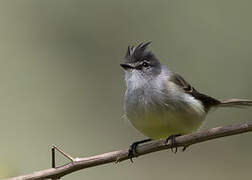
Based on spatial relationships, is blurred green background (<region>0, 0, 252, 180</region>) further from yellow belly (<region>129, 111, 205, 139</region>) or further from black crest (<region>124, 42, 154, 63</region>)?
black crest (<region>124, 42, 154, 63</region>)

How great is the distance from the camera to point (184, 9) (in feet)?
29.3

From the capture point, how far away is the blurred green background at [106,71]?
7.16 meters

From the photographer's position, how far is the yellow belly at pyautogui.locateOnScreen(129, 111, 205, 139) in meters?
4.98

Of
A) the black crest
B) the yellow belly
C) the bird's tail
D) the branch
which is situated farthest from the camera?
the bird's tail

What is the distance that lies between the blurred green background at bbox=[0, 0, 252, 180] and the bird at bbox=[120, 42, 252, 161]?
177 cm

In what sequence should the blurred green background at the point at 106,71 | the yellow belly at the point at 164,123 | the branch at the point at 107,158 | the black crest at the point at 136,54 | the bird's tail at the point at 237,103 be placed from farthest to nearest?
the blurred green background at the point at 106,71 < the bird's tail at the point at 237,103 < the black crest at the point at 136,54 < the yellow belly at the point at 164,123 < the branch at the point at 107,158

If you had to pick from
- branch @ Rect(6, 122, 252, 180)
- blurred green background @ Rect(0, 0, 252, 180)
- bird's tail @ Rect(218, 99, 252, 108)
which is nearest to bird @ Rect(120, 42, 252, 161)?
bird's tail @ Rect(218, 99, 252, 108)

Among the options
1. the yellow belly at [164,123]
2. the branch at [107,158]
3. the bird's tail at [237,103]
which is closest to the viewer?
the branch at [107,158]

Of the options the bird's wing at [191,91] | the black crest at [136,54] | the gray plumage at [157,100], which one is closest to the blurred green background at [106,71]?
the bird's wing at [191,91]

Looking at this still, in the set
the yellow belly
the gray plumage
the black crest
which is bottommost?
the yellow belly

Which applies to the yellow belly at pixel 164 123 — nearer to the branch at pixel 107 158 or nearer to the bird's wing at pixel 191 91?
the bird's wing at pixel 191 91

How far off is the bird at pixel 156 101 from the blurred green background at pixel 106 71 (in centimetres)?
177

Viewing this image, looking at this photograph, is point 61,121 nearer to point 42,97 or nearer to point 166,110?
point 42,97

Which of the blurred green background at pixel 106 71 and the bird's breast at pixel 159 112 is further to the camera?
the blurred green background at pixel 106 71
